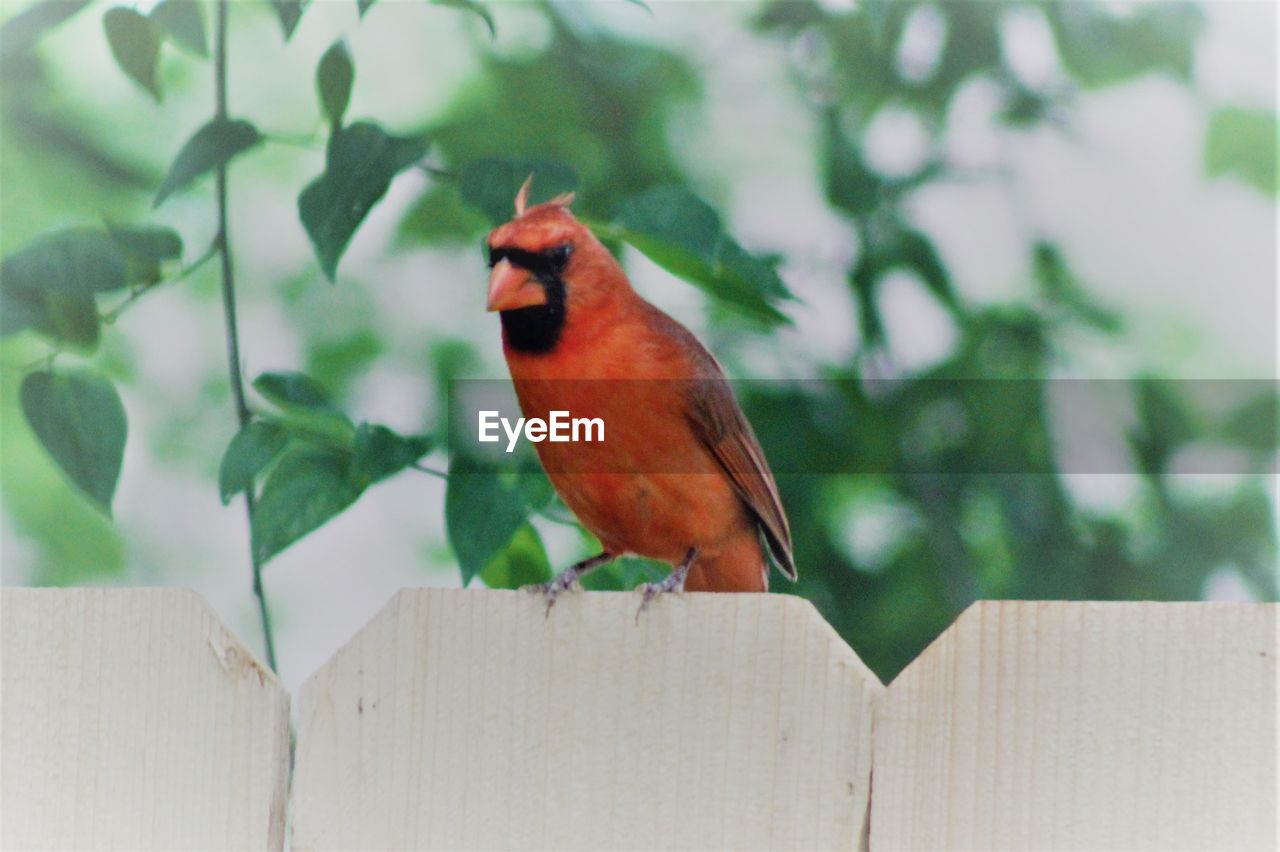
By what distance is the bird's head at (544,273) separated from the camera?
158cm

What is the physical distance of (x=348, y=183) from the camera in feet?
5.86

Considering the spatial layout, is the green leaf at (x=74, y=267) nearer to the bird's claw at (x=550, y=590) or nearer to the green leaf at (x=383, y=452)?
the green leaf at (x=383, y=452)

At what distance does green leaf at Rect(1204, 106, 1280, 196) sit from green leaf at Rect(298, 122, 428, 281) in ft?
4.21

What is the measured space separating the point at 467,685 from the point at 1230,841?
2.01 ft

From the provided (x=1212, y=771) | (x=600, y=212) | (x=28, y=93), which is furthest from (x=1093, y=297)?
(x=28, y=93)

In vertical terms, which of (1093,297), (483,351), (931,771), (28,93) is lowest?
(1093,297)

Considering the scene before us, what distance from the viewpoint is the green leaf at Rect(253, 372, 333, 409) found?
70.6 inches

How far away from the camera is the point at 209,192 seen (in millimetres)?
1979

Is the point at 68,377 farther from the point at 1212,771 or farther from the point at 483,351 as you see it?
the point at 1212,771

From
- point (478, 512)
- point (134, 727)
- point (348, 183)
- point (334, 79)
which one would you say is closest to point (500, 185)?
point (348, 183)

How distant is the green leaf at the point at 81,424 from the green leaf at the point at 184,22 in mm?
520

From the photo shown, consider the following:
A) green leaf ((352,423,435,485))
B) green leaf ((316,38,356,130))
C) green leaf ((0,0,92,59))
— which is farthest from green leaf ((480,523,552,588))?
green leaf ((0,0,92,59))
